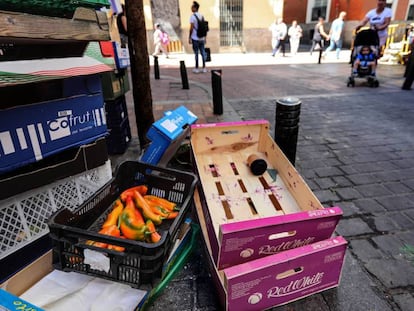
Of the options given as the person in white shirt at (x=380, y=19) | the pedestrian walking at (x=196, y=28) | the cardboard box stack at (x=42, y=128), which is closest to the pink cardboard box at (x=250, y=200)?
the cardboard box stack at (x=42, y=128)

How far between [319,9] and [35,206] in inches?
941

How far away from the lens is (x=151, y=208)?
1.78m

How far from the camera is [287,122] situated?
244 centimetres

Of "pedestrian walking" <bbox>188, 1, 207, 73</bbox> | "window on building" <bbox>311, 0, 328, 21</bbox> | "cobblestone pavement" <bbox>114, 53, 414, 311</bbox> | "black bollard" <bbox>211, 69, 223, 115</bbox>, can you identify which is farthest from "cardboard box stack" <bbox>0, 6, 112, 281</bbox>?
"window on building" <bbox>311, 0, 328, 21</bbox>

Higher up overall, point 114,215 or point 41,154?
point 41,154

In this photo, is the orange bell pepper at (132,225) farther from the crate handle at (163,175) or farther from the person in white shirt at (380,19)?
the person in white shirt at (380,19)

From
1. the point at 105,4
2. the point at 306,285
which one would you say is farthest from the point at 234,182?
the point at 105,4

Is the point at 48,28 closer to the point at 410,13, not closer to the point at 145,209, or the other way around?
the point at 145,209

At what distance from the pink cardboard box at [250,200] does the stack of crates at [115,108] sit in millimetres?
932

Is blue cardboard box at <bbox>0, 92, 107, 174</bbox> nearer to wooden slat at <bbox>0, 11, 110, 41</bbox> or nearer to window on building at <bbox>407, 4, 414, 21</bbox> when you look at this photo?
wooden slat at <bbox>0, 11, 110, 41</bbox>

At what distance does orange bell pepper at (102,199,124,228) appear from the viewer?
Result: 1.63 metres

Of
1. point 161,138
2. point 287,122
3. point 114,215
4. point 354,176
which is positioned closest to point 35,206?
point 114,215

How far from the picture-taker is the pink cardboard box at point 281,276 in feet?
4.00

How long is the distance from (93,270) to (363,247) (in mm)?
1634
